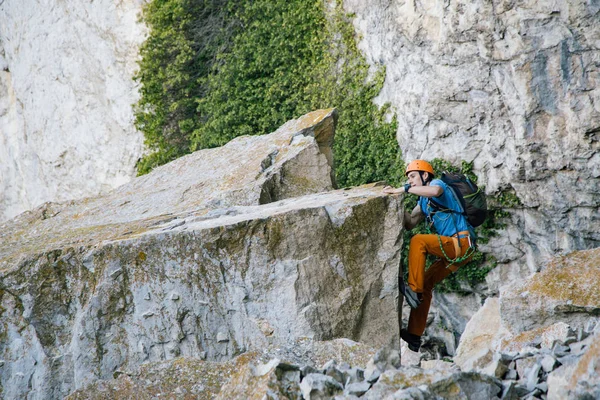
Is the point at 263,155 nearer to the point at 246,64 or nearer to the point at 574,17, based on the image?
the point at 574,17

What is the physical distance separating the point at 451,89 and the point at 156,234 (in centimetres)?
731

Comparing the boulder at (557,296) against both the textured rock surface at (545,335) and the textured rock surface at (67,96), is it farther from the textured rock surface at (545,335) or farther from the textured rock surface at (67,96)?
the textured rock surface at (67,96)

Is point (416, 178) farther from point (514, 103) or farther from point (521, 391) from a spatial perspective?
point (521, 391)

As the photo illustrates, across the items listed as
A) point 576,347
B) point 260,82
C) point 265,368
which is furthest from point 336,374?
point 260,82

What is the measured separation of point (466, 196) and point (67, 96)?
15.4m

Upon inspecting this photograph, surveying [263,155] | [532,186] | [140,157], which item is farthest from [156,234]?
[140,157]

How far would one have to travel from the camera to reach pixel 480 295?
14102mm

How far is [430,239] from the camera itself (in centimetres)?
872

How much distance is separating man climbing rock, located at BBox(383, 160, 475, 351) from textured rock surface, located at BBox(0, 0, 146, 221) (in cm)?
1236

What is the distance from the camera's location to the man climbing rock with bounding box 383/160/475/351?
8.70 metres

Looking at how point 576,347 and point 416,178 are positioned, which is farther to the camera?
point 416,178

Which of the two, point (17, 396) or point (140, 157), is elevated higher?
point (140, 157)

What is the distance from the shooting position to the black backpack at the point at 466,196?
29.4 feet

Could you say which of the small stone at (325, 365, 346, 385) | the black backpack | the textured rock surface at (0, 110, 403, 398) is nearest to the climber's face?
the black backpack
